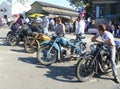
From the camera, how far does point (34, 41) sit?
522 inches

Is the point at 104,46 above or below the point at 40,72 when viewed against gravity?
above

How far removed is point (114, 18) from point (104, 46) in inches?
1249

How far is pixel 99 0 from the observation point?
42.7 m

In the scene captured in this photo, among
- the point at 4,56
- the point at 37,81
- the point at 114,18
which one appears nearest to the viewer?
the point at 37,81

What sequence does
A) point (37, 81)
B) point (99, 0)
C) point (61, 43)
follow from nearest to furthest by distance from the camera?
point (37, 81) → point (61, 43) → point (99, 0)

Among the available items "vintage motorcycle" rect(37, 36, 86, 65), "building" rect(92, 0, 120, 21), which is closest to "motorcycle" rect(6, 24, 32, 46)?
"vintage motorcycle" rect(37, 36, 86, 65)

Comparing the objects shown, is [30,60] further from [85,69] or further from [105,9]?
[105,9]

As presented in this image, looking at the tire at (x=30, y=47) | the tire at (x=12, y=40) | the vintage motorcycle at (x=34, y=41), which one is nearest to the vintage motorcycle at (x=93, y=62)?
the vintage motorcycle at (x=34, y=41)

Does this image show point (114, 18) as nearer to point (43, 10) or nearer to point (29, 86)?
point (43, 10)

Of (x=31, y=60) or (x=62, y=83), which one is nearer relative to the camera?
(x=62, y=83)

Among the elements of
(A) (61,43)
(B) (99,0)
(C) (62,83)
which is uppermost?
(B) (99,0)

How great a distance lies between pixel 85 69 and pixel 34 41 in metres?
5.09

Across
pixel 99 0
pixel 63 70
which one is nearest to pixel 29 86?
pixel 63 70

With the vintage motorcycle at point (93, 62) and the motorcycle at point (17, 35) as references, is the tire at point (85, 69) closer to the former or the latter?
the vintage motorcycle at point (93, 62)
